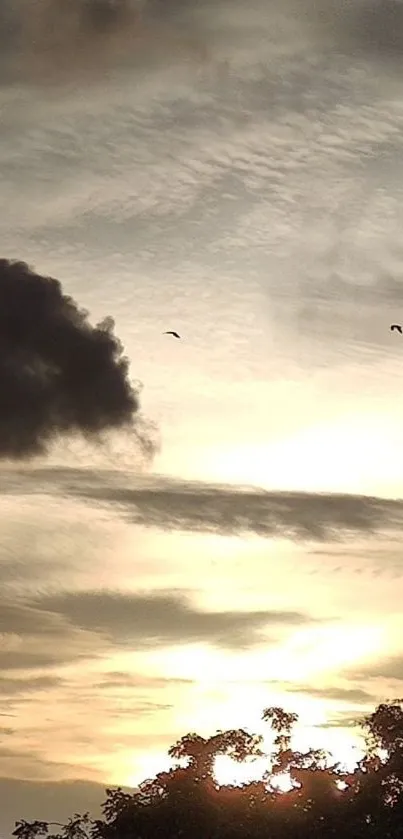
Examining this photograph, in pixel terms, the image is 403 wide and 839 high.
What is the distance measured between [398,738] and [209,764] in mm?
9636

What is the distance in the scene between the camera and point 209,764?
75812mm

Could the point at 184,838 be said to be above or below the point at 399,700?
below

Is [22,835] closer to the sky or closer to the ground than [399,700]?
closer to the ground

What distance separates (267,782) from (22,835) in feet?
41.4

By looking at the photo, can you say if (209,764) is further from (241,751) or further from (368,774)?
(368,774)

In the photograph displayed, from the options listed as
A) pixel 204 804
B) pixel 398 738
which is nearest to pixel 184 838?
pixel 204 804

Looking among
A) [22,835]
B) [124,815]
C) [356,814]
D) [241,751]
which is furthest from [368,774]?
[22,835]

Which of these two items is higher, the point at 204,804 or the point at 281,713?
the point at 281,713

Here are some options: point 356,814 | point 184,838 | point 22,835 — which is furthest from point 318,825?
point 22,835

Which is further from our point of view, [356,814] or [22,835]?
[22,835]

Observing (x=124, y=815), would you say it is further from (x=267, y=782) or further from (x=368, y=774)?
(x=368, y=774)

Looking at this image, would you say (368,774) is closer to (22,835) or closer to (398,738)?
(398,738)

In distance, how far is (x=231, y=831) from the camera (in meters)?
72.9

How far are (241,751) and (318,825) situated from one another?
5451 millimetres
